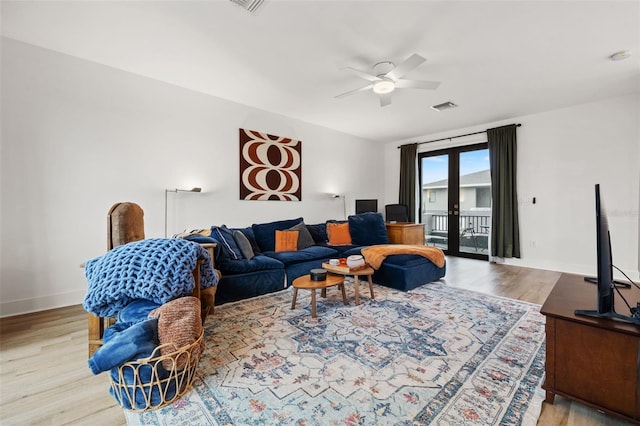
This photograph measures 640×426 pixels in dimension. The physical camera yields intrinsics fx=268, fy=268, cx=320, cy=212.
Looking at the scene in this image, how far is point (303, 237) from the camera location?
14.3ft

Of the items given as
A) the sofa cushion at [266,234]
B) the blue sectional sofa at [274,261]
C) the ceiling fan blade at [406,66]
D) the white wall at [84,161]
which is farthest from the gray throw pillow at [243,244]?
the ceiling fan blade at [406,66]

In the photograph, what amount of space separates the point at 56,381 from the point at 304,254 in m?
2.66

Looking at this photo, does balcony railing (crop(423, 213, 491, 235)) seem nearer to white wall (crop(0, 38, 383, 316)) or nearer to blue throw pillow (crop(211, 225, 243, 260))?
white wall (crop(0, 38, 383, 316))

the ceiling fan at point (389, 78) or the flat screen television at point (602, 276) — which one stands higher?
the ceiling fan at point (389, 78)

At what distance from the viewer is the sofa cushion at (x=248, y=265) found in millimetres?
3105

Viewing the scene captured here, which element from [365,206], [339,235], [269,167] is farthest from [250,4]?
[365,206]

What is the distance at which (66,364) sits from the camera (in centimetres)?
188

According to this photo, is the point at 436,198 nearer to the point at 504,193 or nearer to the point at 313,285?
the point at 504,193

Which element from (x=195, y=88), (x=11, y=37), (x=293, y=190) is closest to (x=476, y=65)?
(x=293, y=190)

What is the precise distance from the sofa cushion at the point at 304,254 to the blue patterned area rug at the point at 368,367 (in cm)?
89

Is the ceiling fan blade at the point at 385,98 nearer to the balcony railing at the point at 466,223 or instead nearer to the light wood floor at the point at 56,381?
the light wood floor at the point at 56,381

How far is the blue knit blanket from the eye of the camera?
1.58 meters

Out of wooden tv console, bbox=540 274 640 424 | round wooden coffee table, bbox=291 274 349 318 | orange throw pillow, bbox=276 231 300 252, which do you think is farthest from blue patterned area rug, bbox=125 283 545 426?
orange throw pillow, bbox=276 231 300 252

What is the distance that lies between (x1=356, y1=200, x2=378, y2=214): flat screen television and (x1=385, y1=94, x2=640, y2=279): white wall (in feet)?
8.79
